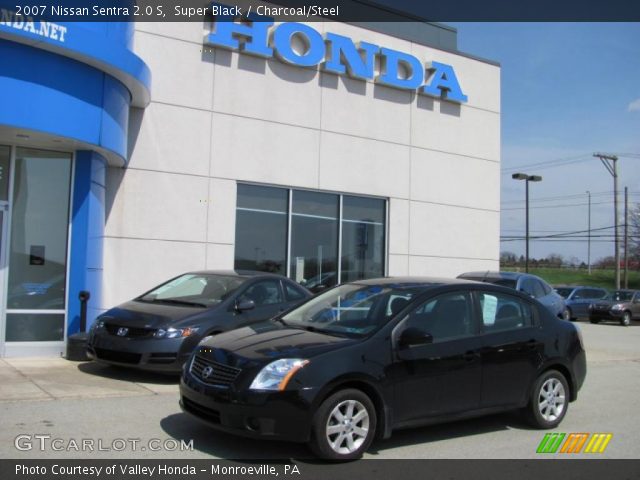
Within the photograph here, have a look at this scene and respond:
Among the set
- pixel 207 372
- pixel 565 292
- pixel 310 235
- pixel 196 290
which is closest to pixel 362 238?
pixel 310 235

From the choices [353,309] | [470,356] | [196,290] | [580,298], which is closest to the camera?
[470,356]

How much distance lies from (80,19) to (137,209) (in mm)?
3877

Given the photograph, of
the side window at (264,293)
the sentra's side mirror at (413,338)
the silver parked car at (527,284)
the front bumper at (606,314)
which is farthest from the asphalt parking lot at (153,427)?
the front bumper at (606,314)

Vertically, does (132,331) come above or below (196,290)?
below

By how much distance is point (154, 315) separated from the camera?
889 centimetres

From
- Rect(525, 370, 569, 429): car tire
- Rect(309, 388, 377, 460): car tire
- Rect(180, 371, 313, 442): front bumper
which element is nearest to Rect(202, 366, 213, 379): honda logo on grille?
Rect(180, 371, 313, 442): front bumper

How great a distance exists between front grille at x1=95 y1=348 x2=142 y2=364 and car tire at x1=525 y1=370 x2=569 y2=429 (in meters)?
4.79

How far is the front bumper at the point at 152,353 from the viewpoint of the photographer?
8.43m

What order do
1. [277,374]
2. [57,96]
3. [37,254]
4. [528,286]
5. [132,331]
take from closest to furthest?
[277,374] → [132,331] → [57,96] → [37,254] → [528,286]

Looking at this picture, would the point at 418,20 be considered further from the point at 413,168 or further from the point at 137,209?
the point at 137,209

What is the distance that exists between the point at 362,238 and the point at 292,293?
571cm

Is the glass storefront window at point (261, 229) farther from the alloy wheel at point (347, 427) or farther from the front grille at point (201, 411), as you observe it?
the alloy wheel at point (347, 427)

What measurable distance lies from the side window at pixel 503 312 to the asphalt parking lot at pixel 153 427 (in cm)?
110

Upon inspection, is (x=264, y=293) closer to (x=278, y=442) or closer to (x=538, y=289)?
(x=278, y=442)
